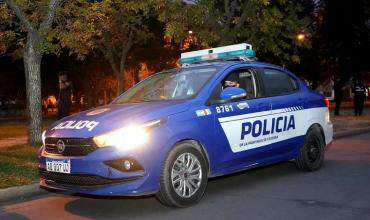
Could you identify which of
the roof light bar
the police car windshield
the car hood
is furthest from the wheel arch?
the roof light bar

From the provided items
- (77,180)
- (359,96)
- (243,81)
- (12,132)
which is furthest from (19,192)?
(359,96)

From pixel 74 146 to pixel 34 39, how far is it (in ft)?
21.7

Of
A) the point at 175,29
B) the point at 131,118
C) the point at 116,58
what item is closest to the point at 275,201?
the point at 131,118

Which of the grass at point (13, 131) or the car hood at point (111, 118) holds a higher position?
the car hood at point (111, 118)

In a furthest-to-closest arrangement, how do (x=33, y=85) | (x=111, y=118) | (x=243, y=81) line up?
(x=33, y=85)
(x=243, y=81)
(x=111, y=118)

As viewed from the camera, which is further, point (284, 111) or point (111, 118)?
point (284, 111)

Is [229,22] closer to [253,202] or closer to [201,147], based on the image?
[201,147]

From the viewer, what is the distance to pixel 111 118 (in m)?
6.40

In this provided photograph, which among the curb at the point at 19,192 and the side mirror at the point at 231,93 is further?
the curb at the point at 19,192

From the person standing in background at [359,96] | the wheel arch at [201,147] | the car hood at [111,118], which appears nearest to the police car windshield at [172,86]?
the car hood at [111,118]

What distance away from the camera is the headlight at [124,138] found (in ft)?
20.0

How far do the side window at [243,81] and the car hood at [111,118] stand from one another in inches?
39.8

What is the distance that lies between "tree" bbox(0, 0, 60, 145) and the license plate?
555cm

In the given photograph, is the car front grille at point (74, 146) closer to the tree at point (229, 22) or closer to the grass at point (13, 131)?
the tree at point (229, 22)
